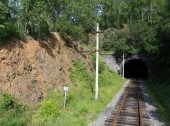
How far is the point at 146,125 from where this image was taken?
18.0 metres

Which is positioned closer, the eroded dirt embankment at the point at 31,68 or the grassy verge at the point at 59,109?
the grassy verge at the point at 59,109

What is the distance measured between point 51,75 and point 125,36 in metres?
34.4

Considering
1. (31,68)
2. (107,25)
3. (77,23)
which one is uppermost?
(107,25)

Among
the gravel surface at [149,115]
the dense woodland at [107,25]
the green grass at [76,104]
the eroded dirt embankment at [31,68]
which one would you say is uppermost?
the dense woodland at [107,25]

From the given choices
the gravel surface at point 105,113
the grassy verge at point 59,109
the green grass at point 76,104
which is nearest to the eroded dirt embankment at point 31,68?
the grassy verge at point 59,109

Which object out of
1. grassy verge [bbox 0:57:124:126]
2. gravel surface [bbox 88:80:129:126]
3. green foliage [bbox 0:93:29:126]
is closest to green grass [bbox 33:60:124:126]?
grassy verge [bbox 0:57:124:126]

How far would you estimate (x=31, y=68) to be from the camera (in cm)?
2173

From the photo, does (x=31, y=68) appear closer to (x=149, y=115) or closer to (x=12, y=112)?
(x=12, y=112)

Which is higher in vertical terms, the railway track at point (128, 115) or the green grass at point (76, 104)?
the green grass at point (76, 104)

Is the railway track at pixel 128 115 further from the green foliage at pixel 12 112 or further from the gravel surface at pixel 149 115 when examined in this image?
the green foliage at pixel 12 112

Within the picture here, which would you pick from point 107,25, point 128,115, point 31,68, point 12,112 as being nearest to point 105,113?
point 128,115

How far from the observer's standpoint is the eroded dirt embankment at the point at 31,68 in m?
19.4

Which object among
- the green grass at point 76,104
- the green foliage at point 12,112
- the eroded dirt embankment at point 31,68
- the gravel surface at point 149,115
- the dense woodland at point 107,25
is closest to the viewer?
the green foliage at point 12,112

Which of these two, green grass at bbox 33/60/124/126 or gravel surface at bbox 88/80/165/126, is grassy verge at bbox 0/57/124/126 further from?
gravel surface at bbox 88/80/165/126
